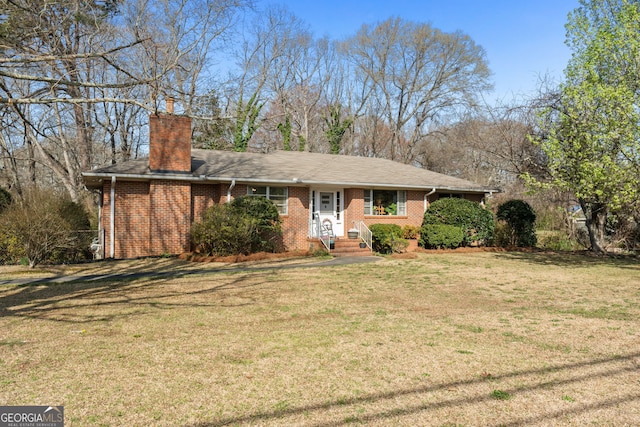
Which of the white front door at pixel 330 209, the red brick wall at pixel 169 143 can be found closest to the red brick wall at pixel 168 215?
the red brick wall at pixel 169 143

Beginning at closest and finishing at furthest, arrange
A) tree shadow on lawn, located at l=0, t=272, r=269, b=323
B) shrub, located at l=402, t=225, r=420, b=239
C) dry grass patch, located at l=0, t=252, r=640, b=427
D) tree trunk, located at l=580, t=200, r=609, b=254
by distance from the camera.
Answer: dry grass patch, located at l=0, t=252, r=640, b=427 → tree shadow on lawn, located at l=0, t=272, r=269, b=323 → tree trunk, located at l=580, t=200, r=609, b=254 → shrub, located at l=402, t=225, r=420, b=239

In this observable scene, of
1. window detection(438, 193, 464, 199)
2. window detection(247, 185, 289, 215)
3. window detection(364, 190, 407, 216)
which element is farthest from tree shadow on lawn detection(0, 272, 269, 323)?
window detection(438, 193, 464, 199)

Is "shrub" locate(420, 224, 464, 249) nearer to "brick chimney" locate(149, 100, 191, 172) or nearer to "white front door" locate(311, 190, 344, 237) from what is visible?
"white front door" locate(311, 190, 344, 237)

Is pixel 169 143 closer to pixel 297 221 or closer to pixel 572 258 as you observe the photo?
pixel 297 221

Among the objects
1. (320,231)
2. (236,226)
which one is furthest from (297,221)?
(236,226)

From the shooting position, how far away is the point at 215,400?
12.9ft

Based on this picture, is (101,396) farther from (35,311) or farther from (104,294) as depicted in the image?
(104,294)

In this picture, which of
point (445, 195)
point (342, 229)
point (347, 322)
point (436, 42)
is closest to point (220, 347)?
point (347, 322)

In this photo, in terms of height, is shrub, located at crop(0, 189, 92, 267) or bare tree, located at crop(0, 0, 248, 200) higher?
bare tree, located at crop(0, 0, 248, 200)

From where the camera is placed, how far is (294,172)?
18266mm

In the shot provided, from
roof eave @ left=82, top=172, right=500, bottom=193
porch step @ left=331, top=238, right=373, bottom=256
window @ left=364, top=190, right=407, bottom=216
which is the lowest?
porch step @ left=331, top=238, right=373, bottom=256

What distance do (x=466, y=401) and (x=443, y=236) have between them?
47.8 feet

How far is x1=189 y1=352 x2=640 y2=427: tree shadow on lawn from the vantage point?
3.60 metres

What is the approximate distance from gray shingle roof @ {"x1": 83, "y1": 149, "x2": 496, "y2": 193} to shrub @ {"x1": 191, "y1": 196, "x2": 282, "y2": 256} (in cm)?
140
